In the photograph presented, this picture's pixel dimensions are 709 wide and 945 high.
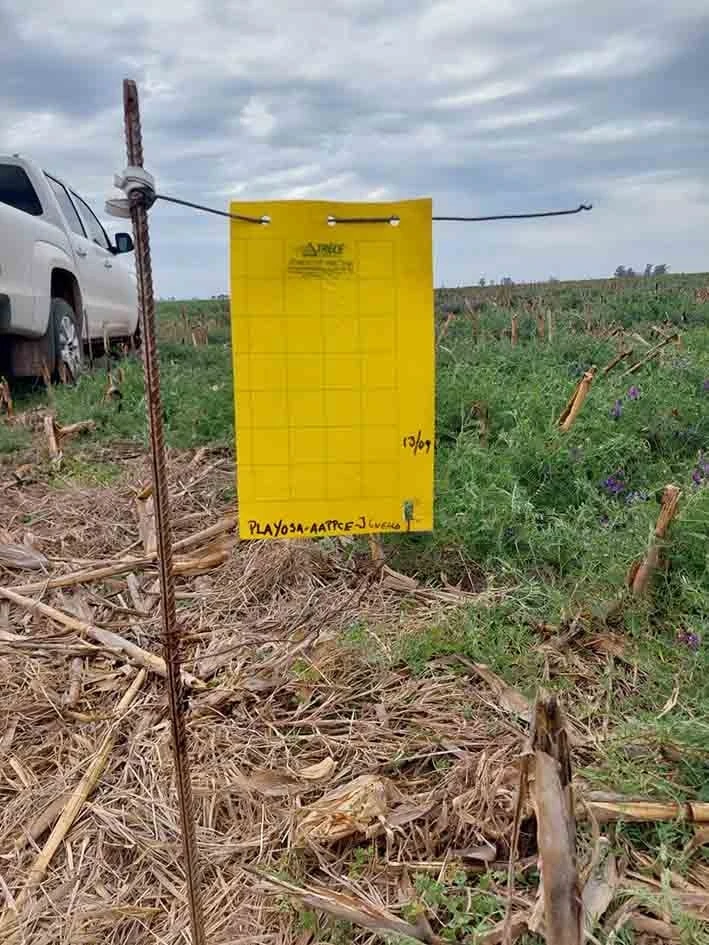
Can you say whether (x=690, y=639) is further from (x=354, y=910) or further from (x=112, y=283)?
(x=112, y=283)

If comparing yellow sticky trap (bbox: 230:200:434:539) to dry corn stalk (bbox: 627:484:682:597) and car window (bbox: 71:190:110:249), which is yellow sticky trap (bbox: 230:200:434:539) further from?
car window (bbox: 71:190:110:249)

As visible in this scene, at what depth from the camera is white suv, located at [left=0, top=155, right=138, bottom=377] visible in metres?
5.57

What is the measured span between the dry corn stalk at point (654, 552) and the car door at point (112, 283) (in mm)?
6347

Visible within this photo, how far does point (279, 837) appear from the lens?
173 centimetres

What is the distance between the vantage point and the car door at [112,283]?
26.2ft

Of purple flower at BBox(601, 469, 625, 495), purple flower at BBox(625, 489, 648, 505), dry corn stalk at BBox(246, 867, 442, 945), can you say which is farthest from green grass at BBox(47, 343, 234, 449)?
dry corn stalk at BBox(246, 867, 442, 945)

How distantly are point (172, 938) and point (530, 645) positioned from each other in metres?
1.13

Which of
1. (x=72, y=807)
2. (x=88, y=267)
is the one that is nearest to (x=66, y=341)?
(x=88, y=267)

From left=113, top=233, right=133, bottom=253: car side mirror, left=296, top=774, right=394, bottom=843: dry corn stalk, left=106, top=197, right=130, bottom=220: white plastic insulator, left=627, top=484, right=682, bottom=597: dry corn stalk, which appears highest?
left=113, top=233, right=133, bottom=253: car side mirror

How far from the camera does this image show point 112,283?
8281 mm

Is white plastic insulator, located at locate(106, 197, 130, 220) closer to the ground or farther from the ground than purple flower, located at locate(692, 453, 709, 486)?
farther from the ground

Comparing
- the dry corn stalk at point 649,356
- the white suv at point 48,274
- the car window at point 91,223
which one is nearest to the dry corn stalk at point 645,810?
the dry corn stalk at point 649,356

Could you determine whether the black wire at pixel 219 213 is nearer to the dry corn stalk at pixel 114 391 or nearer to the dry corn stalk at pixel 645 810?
the dry corn stalk at pixel 645 810

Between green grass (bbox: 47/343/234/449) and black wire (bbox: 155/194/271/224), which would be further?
green grass (bbox: 47/343/234/449)
